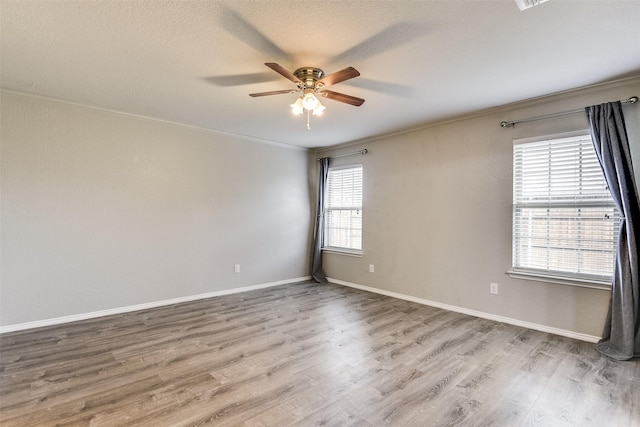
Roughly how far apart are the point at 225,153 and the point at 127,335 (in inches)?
106

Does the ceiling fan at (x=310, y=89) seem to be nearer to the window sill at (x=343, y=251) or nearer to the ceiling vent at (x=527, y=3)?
the ceiling vent at (x=527, y=3)

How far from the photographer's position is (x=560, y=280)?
10.2ft

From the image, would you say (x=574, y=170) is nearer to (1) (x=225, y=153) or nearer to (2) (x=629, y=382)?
(2) (x=629, y=382)

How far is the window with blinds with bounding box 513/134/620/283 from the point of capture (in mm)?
2926

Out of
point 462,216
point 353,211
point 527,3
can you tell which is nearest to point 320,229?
point 353,211

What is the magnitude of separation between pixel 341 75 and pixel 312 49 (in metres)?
0.31

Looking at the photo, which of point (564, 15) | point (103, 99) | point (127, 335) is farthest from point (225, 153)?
point (564, 15)

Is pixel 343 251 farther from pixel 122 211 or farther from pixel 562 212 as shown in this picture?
pixel 122 211

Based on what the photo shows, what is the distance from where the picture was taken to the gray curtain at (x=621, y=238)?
8.57 ft

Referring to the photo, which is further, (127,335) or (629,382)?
(127,335)

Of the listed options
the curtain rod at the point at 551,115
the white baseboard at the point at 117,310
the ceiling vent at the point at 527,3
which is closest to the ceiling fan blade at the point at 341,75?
the ceiling vent at the point at 527,3

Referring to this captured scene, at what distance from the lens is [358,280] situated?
5.12 m

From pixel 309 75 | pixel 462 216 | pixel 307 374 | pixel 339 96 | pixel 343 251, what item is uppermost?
pixel 309 75

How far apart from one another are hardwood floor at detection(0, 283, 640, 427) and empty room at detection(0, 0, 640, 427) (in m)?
0.02
